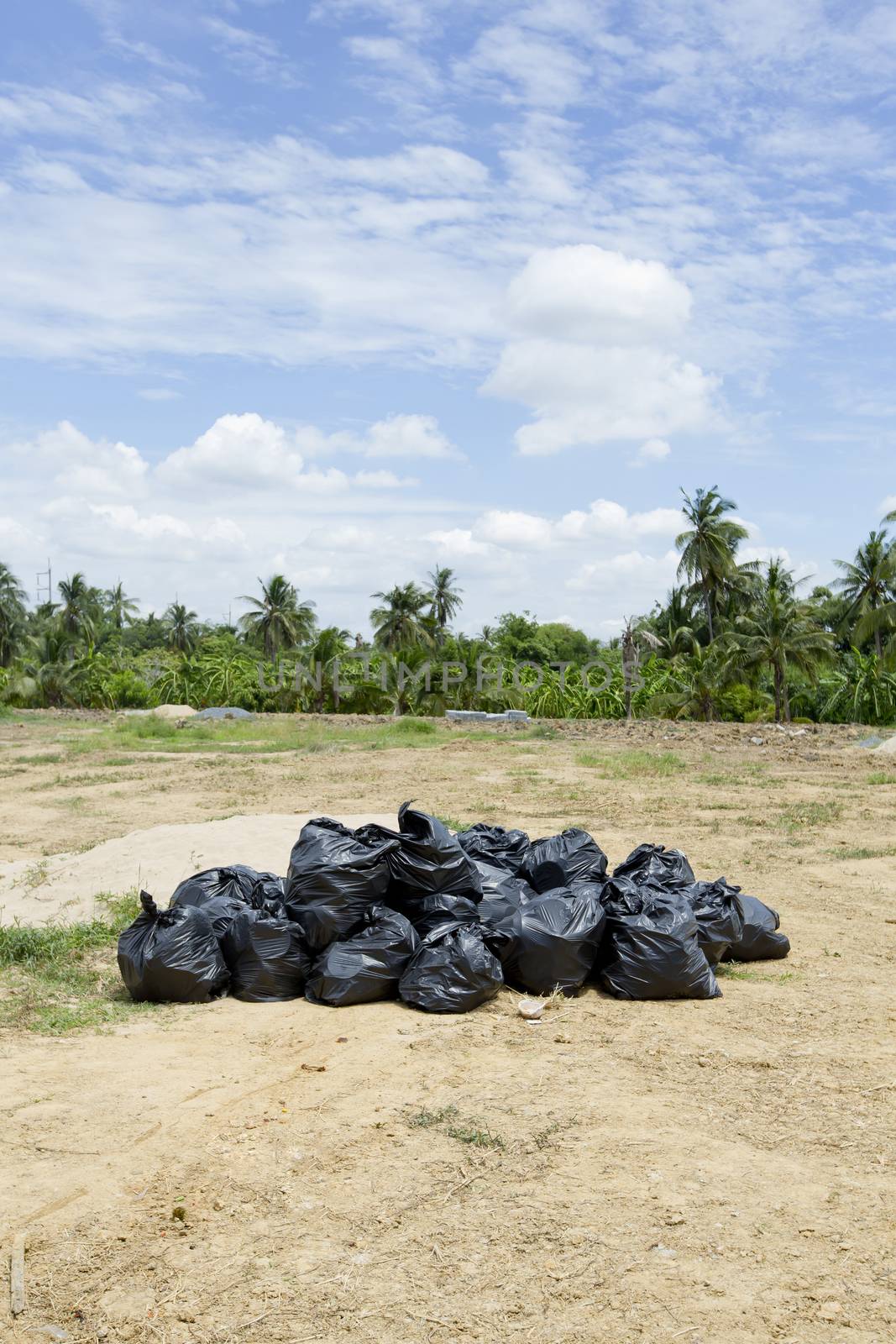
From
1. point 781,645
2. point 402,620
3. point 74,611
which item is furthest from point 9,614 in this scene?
point 781,645

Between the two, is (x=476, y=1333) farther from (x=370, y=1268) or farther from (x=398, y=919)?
(x=398, y=919)

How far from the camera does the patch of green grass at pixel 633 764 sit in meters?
15.6

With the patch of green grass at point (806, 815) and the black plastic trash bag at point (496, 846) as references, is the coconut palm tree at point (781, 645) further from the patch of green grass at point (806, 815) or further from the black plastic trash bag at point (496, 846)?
the black plastic trash bag at point (496, 846)

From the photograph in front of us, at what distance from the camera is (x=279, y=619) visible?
168 feet

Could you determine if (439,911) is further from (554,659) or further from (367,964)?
(554,659)

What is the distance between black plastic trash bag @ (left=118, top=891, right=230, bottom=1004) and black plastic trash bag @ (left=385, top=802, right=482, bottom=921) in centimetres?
97

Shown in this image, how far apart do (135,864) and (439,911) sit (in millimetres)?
3326

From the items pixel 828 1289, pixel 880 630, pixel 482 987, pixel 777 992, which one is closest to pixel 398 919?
pixel 482 987

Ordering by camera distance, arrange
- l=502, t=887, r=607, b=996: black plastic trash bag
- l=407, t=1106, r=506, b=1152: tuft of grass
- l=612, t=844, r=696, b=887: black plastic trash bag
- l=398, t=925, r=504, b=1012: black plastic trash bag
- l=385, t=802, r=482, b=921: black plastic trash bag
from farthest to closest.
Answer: l=612, t=844, r=696, b=887: black plastic trash bag → l=385, t=802, r=482, b=921: black plastic trash bag → l=502, t=887, r=607, b=996: black plastic trash bag → l=398, t=925, r=504, b=1012: black plastic trash bag → l=407, t=1106, r=506, b=1152: tuft of grass

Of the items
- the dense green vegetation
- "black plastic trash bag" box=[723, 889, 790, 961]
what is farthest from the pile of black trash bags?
the dense green vegetation

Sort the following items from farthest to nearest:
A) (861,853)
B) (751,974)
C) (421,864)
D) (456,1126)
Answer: (861,853), (751,974), (421,864), (456,1126)

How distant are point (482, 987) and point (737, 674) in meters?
29.6

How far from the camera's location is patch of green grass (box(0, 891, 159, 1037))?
5.11 metres

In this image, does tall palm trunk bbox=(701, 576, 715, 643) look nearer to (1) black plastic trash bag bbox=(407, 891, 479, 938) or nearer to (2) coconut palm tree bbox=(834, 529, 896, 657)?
(2) coconut palm tree bbox=(834, 529, 896, 657)
